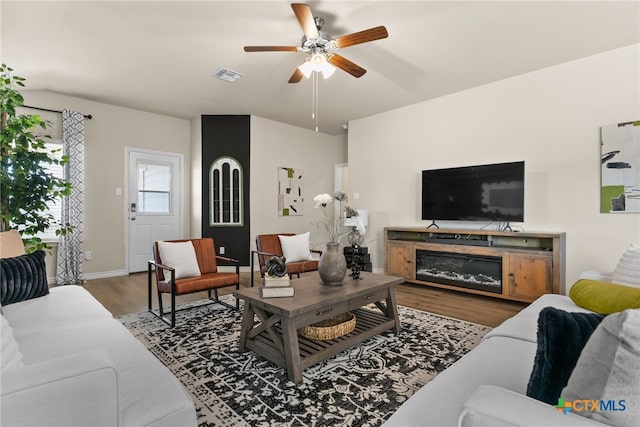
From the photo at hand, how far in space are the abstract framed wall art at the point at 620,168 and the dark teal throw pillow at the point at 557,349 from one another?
11.0ft

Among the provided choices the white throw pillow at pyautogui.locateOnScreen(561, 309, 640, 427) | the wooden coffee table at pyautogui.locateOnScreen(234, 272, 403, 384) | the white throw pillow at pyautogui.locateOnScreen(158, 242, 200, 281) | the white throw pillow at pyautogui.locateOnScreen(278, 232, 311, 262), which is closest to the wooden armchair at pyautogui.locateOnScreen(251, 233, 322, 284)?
the white throw pillow at pyautogui.locateOnScreen(278, 232, 311, 262)

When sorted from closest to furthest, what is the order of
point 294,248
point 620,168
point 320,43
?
point 320,43
point 620,168
point 294,248

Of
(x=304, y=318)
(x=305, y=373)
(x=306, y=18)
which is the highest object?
(x=306, y=18)

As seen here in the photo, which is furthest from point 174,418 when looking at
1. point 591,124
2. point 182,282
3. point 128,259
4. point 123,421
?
point 128,259

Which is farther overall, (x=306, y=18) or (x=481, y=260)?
(x=481, y=260)

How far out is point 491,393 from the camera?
2.84ft

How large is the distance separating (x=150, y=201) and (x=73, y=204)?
1114 millimetres

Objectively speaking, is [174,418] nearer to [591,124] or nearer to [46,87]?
[591,124]

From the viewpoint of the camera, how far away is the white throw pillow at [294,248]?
4.20 m

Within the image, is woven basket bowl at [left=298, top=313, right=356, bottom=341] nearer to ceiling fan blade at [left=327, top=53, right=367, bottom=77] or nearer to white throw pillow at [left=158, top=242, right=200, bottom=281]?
white throw pillow at [left=158, top=242, right=200, bottom=281]

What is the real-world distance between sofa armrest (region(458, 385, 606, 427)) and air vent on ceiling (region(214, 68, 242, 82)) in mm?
3950

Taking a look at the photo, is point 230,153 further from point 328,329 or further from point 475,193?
point 328,329

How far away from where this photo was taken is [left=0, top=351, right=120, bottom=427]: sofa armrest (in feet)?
2.80

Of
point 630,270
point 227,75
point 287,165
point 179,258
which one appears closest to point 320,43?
point 227,75
